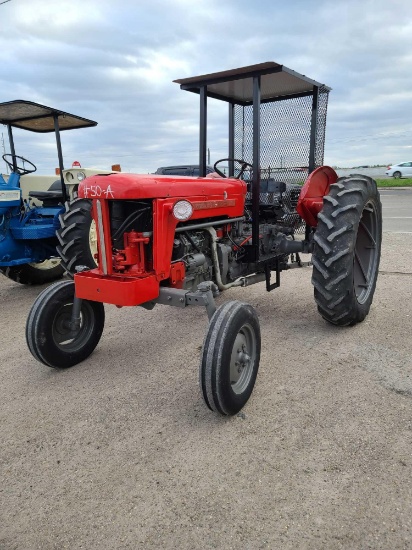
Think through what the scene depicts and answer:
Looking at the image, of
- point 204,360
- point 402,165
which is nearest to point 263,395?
point 204,360

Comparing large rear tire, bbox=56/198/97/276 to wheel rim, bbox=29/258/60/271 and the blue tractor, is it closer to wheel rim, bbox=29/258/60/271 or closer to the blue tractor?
the blue tractor

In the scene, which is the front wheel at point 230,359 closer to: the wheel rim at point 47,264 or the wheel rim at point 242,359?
the wheel rim at point 242,359

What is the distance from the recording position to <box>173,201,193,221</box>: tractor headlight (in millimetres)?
3071

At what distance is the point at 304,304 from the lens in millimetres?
4973

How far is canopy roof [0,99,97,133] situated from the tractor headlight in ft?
11.0

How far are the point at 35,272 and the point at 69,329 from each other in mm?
3121

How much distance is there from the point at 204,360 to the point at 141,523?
3.02ft

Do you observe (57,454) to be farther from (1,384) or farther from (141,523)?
(1,384)

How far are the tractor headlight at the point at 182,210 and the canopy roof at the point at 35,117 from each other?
11.0 feet

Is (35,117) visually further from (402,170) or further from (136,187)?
(402,170)

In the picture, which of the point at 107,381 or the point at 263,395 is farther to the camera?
the point at 107,381

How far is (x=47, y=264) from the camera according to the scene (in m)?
6.55

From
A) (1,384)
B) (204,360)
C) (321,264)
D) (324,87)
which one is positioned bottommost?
(1,384)

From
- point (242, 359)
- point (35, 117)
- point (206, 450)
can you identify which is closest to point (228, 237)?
point (242, 359)
